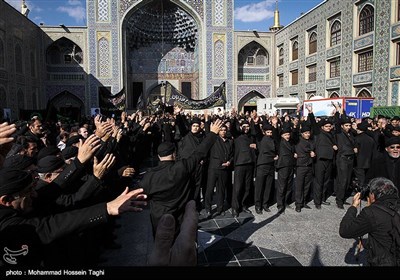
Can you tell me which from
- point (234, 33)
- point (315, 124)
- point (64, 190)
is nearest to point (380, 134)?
point (315, 124)

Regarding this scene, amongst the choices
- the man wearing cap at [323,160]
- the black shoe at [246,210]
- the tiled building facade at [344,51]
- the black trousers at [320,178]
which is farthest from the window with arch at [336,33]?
the black shoe at [246,210]

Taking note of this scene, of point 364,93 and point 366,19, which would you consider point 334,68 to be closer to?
point 364,93

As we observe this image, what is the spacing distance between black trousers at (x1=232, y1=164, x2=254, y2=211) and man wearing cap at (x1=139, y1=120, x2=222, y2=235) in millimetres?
2277

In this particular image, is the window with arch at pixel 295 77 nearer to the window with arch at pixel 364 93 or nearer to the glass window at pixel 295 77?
the glass window at pixel 295 77

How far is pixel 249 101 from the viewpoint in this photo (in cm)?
2492

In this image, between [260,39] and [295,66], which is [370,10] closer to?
[295,66]

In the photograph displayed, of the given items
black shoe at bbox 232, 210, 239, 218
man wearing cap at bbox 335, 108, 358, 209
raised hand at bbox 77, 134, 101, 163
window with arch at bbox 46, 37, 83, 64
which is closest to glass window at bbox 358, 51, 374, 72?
man wearing cap at bbox 335, 108, 358, 209

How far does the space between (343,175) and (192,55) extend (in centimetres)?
2212

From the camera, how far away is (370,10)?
15016 millimetres

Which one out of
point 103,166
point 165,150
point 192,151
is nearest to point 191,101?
point 192,151

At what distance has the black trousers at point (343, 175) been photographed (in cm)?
558

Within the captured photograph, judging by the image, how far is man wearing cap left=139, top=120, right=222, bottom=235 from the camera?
300cm

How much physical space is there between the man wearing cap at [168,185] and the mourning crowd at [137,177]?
0.4 inches

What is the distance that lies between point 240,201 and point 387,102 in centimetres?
1229
